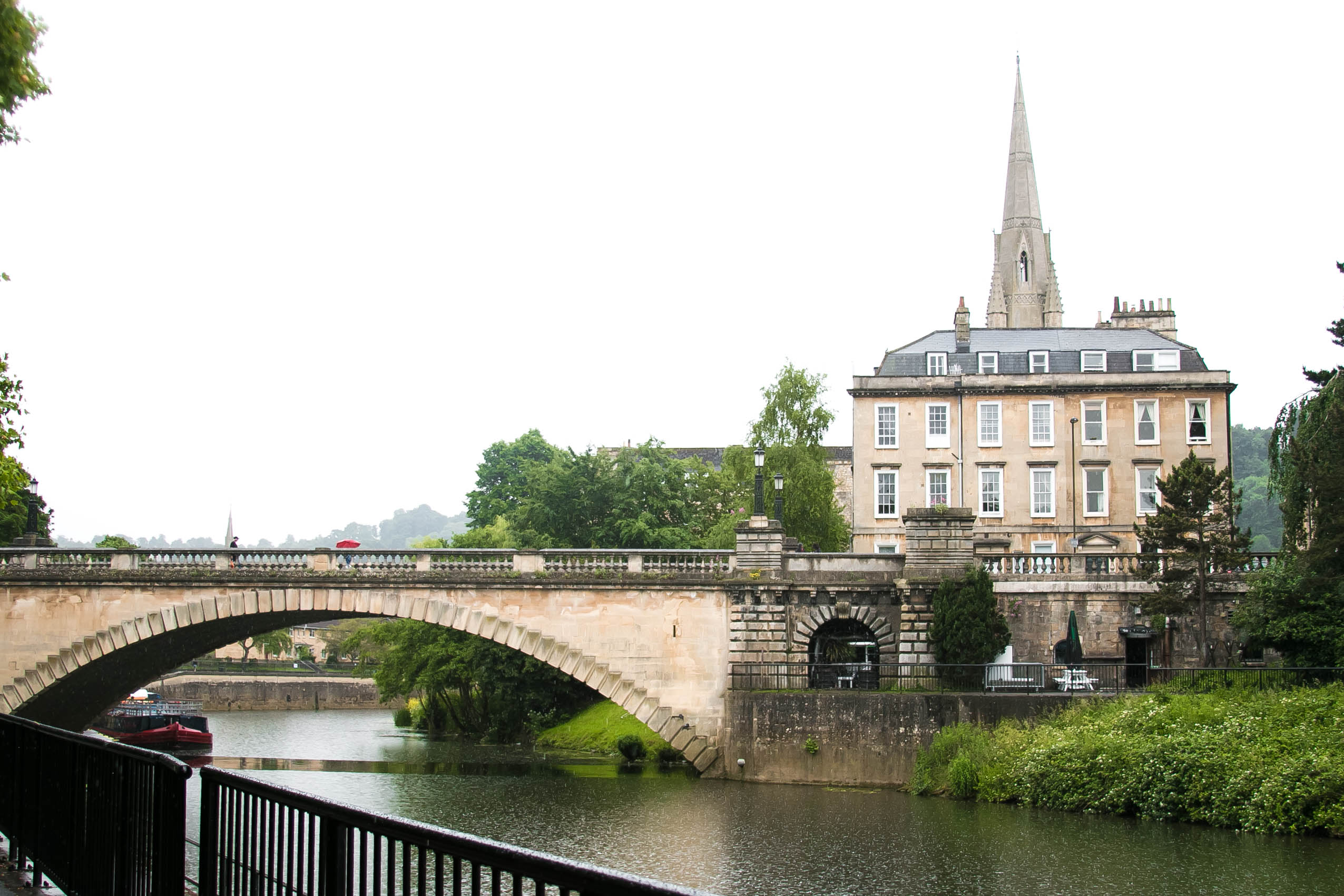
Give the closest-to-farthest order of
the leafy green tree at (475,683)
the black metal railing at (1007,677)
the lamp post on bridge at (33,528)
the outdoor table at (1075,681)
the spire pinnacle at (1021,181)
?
the black metal railing at (1007,677) < the outdoor table at (1075,681) < the lamp post on bridge at (33,528) < the leafy green tree at (475,683) < the spire pinnacle at (1021,181)

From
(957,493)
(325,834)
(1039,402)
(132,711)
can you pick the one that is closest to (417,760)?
(132,711)

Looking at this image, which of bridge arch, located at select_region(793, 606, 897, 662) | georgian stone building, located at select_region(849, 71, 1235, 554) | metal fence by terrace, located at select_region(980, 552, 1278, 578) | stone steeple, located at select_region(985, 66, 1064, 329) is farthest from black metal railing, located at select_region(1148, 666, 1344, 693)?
stone steeple, located at select_region(985, 66, 1064, 329)

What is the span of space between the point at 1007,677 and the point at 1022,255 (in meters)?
50.7

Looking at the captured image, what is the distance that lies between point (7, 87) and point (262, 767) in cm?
2950

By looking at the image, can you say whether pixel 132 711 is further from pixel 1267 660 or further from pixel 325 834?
pixel 325 834

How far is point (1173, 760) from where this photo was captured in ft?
83.0

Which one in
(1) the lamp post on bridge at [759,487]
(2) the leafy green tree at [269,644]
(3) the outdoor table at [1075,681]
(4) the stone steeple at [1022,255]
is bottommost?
(2) the leafy green tree at [269,644]

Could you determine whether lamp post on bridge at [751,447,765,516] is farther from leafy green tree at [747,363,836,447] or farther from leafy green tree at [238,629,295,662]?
leafy green tree at [238,629,295,662]

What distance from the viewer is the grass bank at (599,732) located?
136ft

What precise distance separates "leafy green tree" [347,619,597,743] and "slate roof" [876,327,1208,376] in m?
17.4

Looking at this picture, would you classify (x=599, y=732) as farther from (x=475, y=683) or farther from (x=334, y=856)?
(x=334, y=856)

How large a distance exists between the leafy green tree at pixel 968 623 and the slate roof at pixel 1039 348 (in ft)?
69.5

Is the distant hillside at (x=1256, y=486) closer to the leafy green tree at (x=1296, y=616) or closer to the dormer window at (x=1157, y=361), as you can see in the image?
the dormer window at (x=1157, y=361)

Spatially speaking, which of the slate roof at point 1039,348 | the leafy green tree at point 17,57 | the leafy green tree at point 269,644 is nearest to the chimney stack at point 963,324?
the slate roof at point 1039,348
